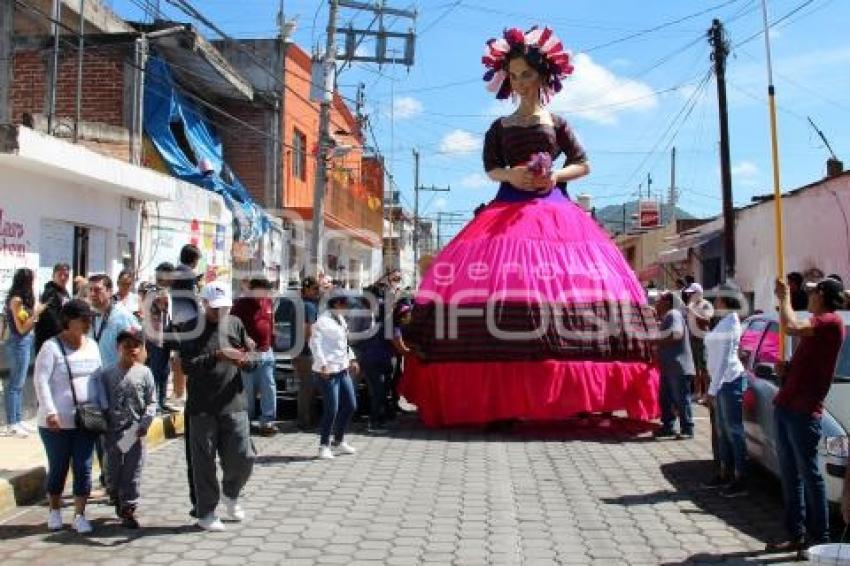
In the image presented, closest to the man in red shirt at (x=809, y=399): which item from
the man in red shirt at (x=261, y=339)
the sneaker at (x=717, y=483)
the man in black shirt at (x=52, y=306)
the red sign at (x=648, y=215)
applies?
the sneaker at (x=717, y=483)

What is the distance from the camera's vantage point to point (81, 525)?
6.19 m

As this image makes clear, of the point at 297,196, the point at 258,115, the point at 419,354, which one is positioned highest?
the point at 258,115

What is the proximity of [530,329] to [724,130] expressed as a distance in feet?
52.8

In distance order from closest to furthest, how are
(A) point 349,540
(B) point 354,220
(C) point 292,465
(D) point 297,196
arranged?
(A) point 349,540 → (C) point 292,465 → (D) point 297,196 → (B) point 354,220

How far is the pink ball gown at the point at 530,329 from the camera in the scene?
408 inches

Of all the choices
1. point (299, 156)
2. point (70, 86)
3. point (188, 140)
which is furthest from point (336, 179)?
point (70, 86)

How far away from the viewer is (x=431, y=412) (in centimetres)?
1084

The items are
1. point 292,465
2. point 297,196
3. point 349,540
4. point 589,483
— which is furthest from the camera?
point 297,196

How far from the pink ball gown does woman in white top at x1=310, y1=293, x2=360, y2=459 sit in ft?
5.50

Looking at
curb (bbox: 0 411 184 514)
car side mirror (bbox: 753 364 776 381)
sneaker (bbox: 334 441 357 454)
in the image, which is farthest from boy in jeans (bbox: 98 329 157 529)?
car side mirror (bbox: 753 364 776 381)

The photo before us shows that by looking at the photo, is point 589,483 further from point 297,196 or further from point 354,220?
point 354,220

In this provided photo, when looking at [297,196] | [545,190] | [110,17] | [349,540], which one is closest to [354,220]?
[297,196]

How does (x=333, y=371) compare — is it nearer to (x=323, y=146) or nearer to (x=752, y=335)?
(x=752, y=335)

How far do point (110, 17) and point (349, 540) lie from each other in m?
15.0
